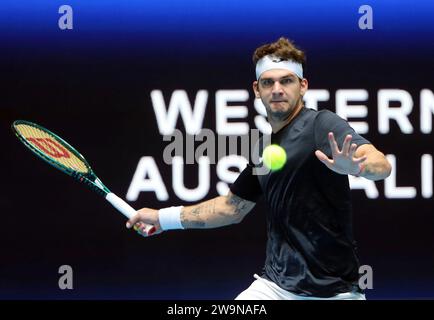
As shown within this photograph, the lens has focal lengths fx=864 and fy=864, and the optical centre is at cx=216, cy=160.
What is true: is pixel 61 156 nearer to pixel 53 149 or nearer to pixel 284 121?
pixel 53 149

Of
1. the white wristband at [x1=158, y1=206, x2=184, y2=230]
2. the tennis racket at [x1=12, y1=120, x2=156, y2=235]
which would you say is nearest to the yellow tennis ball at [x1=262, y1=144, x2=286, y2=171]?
the white wristband at [x1=158, y1=206, x2=184, y2=230]

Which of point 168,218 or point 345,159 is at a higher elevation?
point 345,159

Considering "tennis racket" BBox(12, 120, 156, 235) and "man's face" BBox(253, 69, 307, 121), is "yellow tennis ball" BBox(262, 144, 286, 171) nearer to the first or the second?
"man's face" BBox(253, 69, 307, 121)

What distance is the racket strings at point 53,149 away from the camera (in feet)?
14.3

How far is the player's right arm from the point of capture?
402 centimetres

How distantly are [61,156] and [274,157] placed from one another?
1290 millimetres

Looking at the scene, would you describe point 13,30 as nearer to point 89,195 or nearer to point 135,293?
point 89,195

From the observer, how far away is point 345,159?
3.14 metres

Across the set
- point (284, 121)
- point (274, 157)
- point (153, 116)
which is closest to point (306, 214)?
point (274, 157)

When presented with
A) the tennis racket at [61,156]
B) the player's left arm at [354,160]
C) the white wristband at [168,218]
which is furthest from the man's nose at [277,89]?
the tennis racket at [61,156]

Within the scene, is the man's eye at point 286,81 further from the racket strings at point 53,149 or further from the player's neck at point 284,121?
the racket strings at point 53,149

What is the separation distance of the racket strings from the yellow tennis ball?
113cm

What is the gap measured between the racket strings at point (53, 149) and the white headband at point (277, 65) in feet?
3.56
